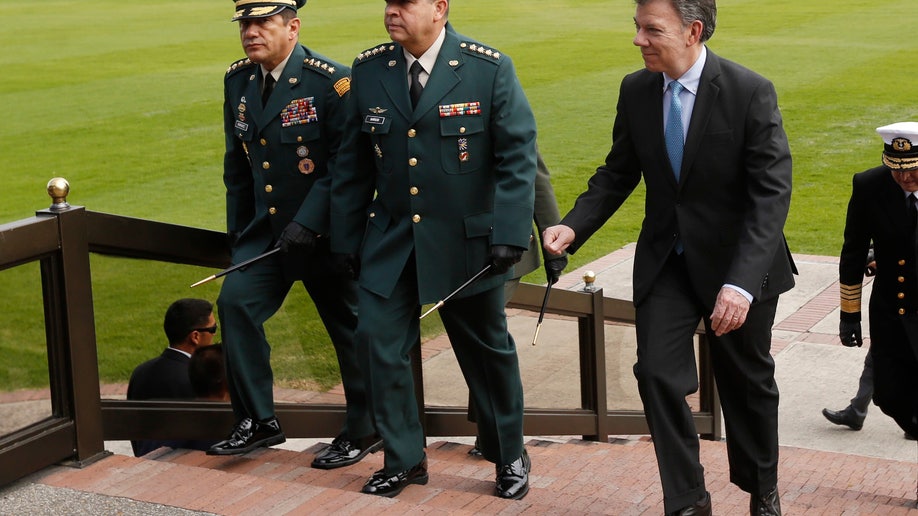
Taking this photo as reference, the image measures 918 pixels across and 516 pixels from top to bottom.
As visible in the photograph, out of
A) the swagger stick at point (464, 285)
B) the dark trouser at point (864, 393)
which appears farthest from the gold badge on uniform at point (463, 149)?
the dark trouser at point (864, 393)

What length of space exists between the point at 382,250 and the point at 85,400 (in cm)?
119

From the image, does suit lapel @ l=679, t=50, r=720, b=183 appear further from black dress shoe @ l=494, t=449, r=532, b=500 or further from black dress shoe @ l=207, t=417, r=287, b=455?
black dress shoe @ l=207, t=417, r=287, b=455

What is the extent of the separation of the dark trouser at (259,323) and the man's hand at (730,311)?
1595 millimetres

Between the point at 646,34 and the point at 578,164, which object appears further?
the point at 578,164

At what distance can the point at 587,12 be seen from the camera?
32344 mm

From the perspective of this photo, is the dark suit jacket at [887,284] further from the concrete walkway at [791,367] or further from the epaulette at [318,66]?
the epaulette at [318,66]

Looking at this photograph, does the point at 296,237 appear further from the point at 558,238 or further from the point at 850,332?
the point at 850,332

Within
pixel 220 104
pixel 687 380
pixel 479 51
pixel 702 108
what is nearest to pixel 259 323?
pixel 479 51

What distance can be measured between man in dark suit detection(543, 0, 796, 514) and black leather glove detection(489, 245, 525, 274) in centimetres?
24

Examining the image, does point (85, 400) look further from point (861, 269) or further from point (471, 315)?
point (861, 269)

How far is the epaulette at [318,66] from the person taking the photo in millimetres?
5211

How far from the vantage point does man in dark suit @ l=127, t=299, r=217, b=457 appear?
5254 mm

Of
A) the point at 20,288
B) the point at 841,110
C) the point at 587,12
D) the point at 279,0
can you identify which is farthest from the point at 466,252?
the point at 587,12

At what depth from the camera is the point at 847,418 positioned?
26.5 ft
